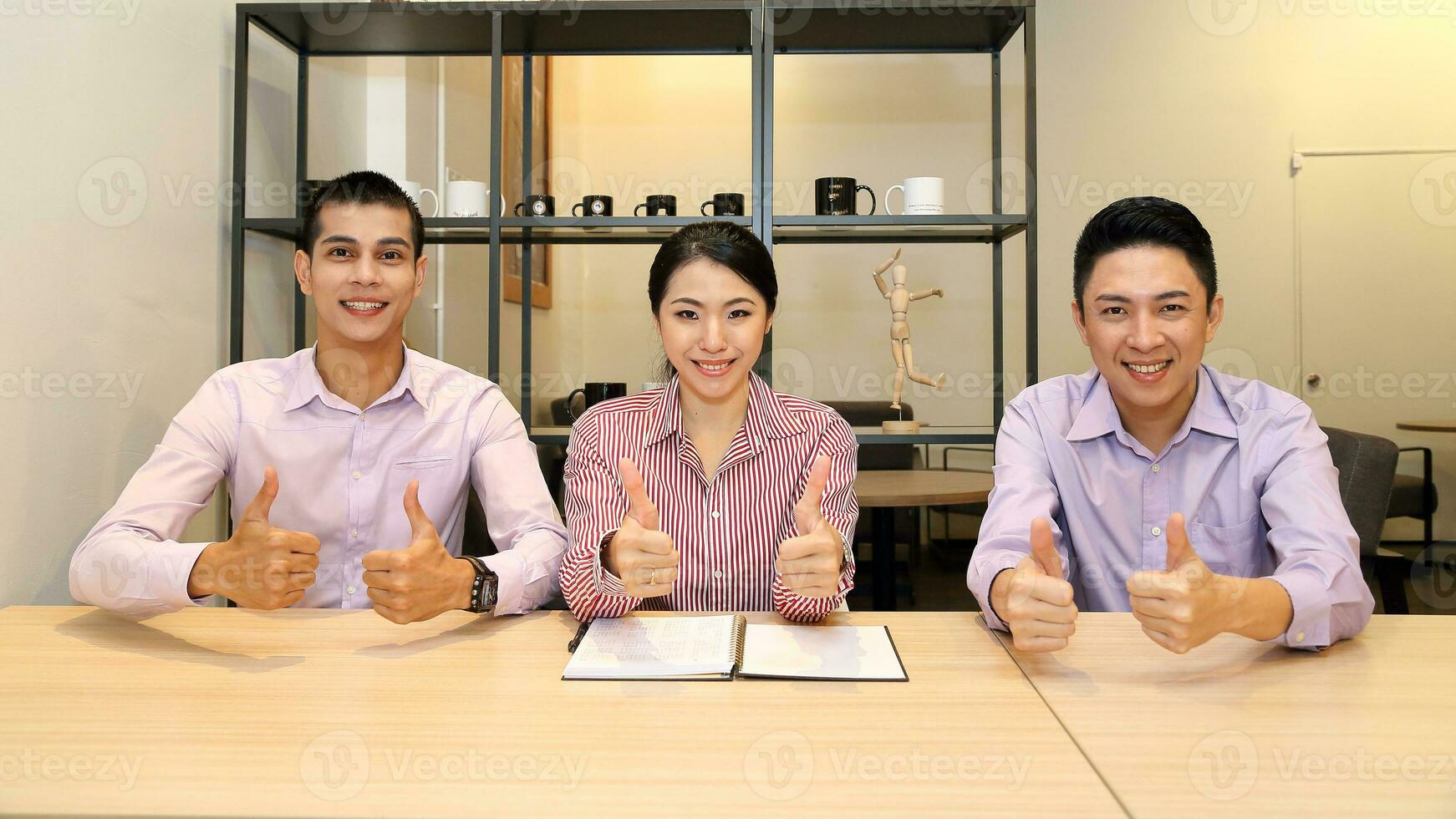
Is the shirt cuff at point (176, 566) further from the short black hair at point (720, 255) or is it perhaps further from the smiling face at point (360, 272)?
the short black hair at point (720, 255)

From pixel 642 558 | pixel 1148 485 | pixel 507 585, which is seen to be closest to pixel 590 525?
pixel 507 585

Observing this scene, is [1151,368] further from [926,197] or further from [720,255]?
[926,197]

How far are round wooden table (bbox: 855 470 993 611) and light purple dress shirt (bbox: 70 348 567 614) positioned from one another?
115 cm

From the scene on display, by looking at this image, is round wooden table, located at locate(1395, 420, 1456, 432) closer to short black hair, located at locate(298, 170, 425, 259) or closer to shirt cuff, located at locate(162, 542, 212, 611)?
short black hair, located at locate(298, 170, 425, 259)

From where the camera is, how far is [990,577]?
1289mm

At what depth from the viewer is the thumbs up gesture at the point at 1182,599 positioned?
3.38 ft

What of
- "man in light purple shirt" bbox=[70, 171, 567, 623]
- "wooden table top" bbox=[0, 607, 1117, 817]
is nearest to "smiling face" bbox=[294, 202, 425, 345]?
"man in light purple shirt" bbox=[70, 171, 567, 623]

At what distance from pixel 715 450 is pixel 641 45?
152 centimetres

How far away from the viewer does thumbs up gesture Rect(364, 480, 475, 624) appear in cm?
119

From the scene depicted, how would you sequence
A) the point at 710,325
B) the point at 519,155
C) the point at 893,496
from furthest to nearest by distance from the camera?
the point at 519,155 < the point at 893,496 < the point at 710,325

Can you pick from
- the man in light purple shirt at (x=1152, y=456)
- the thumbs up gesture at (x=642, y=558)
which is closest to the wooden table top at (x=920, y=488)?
the man in light purple shirt at (x=1152, y=456)

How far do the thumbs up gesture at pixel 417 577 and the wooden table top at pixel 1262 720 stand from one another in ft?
2.54

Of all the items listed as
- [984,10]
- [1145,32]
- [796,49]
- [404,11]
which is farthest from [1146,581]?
[1145,32]

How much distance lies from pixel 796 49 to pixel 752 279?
1290 millimetres
